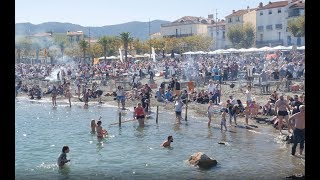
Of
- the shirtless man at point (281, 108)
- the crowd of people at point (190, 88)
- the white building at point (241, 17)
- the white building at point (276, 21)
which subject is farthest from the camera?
the white building at point (241, 17)

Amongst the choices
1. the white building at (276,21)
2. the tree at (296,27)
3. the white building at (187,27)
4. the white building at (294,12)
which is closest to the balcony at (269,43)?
the white building at (276,21)

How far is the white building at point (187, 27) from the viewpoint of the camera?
8831 cm

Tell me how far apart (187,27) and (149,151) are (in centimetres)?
7568

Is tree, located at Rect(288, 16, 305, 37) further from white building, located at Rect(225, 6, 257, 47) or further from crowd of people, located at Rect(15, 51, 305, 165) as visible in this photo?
crowd of people, located at Rect(15, 51, 305, 165)

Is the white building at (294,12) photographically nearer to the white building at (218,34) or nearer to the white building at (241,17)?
the white building at (241,17)

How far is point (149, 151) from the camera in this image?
1544 centimetres

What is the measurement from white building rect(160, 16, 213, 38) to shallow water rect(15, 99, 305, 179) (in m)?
66.6

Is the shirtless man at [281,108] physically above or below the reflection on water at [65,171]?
above

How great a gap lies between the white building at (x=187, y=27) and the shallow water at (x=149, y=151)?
66578mm

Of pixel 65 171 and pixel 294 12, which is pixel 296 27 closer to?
pixel 294 12

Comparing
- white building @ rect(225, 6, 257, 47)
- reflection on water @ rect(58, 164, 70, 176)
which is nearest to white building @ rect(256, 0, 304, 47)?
white building @ rect(225, 6, 257, 47)

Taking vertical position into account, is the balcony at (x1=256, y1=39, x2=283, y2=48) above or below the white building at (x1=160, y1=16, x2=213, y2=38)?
below

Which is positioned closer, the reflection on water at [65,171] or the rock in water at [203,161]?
the reflection on water at [65,171]

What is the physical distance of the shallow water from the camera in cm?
1242
